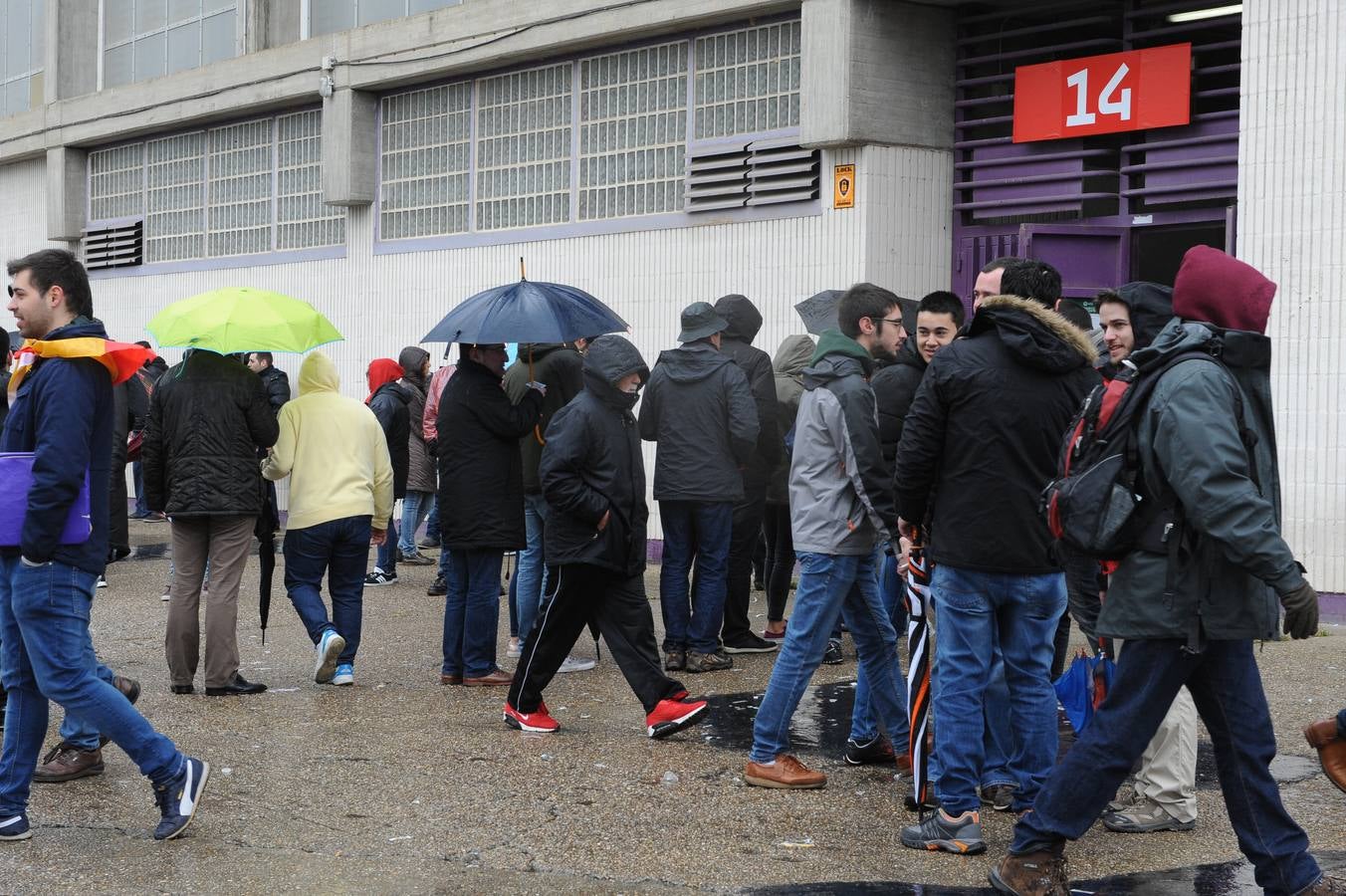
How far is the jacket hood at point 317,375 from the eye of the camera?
8.95m

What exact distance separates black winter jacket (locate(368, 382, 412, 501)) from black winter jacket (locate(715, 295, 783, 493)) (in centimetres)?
378

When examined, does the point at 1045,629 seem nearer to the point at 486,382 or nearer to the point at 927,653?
the point at 927,653

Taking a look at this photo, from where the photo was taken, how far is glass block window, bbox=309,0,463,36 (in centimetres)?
1761

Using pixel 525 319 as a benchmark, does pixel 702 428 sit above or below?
below

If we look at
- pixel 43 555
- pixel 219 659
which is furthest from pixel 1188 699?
pixel 219 659

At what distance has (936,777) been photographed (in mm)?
5773

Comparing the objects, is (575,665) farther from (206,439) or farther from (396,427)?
(396,427)

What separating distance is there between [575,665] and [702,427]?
59.8 inches

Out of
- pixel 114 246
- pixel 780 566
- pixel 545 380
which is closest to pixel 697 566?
pixel 780 566

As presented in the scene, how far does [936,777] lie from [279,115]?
1539 cm

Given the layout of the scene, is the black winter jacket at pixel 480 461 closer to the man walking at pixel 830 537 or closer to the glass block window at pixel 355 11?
the man walking at pixel 830 537

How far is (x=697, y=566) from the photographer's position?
930cm

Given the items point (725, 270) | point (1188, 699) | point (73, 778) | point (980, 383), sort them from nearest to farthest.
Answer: point (980, 383) → point (1188, 699) → point (73, 778) → point (725, 270)

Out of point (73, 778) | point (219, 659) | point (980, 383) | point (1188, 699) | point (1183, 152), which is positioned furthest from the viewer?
point (1183, 152)
